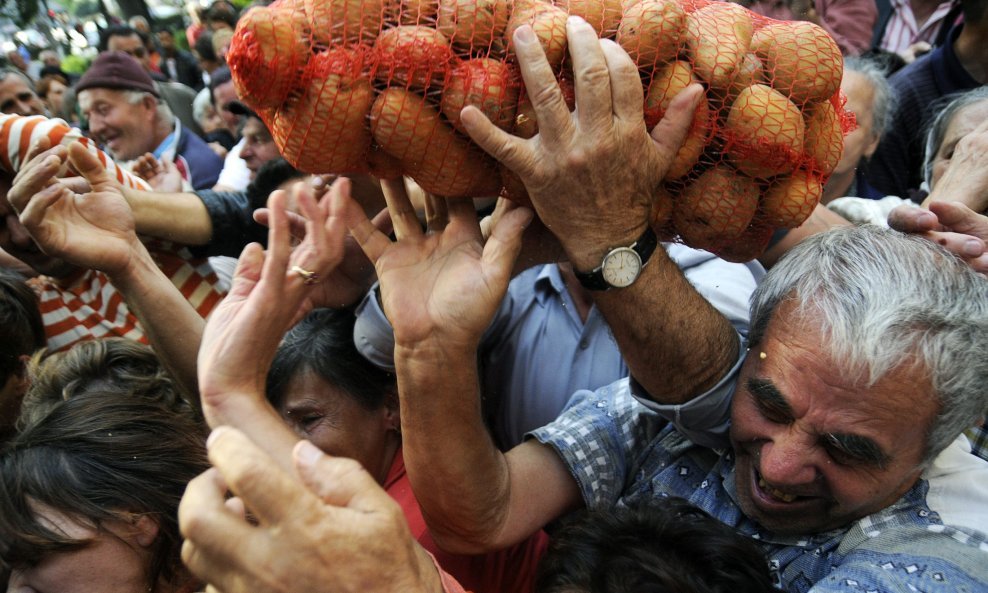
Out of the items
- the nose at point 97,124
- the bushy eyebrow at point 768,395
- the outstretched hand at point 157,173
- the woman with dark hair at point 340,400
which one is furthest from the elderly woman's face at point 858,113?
the nose at point 97,124

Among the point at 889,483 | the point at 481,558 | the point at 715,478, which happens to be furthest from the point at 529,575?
the point at 889,483

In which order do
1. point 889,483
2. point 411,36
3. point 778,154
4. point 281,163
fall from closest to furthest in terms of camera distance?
point 411,36 → point 778,154 → point 889,483 → point 281,163

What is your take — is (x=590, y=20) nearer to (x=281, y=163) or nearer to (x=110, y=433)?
(x=110, y=433)

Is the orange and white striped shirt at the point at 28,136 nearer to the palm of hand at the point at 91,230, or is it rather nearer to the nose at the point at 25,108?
the palm of hand at the point at 91,230

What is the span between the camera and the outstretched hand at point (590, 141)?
50.2 inches

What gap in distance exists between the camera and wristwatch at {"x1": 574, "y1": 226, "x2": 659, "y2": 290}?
1443mm

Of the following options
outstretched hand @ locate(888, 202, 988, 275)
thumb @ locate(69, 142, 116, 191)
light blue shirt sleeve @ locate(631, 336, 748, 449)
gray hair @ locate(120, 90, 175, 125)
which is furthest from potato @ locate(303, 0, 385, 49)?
gray hair @ locate(120, 90, 175, 125)

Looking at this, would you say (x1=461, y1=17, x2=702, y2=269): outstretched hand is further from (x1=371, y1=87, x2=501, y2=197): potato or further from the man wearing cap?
the man wearing cap

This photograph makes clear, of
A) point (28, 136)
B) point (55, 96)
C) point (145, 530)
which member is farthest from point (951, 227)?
point (55, 96)

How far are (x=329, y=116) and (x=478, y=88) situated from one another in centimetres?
26

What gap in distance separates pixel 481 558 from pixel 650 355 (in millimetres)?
719

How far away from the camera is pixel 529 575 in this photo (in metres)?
1.92

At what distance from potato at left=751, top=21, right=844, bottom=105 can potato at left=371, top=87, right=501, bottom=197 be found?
55cm

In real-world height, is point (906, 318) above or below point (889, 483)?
above
